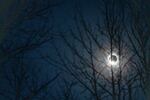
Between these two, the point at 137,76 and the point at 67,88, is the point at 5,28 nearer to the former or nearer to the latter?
the point at 137,76

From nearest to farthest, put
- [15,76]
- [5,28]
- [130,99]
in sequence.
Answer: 1. [5,28]
2. [130,99]
3. [15,76]

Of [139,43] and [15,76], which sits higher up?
[15,76]

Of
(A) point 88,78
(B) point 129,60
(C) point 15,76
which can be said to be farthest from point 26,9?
(C) point 15,76

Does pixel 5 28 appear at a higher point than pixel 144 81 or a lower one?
higher

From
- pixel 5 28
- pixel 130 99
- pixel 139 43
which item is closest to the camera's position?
pixel 5 28

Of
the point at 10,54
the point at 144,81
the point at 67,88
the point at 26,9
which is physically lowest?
the point at 144,81

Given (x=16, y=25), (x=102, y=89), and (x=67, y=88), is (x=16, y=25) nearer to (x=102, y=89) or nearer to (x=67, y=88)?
(x=102, y=89)

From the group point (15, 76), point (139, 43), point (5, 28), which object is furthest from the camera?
point (15, 76)

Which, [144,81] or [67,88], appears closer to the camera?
[144,81]

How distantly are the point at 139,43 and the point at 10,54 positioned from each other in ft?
12.5

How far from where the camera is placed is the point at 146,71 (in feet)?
32.7

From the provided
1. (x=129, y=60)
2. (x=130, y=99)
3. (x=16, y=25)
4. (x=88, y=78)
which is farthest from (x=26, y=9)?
(x=130, y=99)

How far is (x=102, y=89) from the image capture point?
1121 cm

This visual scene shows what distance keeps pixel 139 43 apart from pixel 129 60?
75 cm
